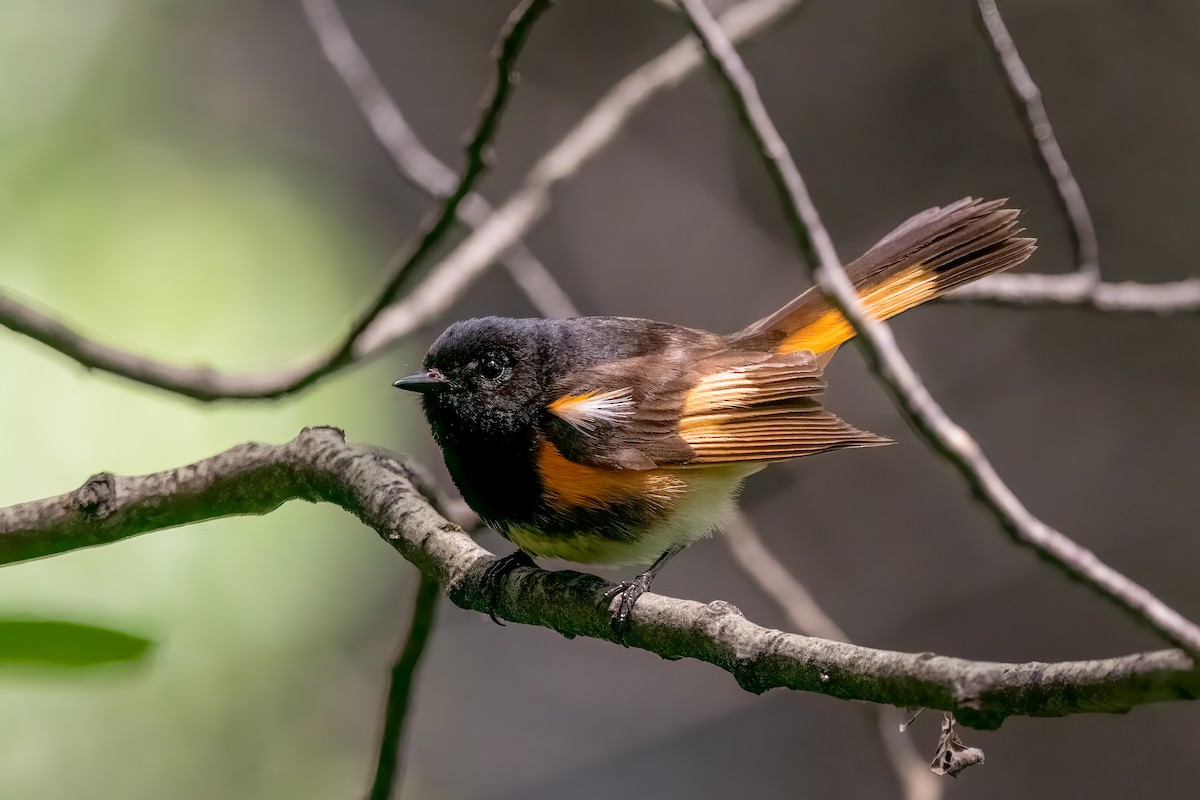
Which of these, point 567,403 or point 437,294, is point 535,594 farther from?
point 437,294

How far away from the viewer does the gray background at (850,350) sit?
447 cm

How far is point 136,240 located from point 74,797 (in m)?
1.61

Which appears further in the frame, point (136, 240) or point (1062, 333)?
point (1062, 333)

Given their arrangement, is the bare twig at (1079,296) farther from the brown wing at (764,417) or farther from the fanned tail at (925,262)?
the brown wing at (764,417)

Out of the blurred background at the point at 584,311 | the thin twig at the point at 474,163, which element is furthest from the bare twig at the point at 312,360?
the blurred background at the point at 584,311

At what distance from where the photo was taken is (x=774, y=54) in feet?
16.5

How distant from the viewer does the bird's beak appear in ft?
7.76

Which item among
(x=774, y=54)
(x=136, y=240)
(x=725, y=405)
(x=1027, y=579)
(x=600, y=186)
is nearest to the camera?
A: (x=725, y=405)

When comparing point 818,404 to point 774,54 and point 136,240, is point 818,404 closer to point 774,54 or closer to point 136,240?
point 136,240

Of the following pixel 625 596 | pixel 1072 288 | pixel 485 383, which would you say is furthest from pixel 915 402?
pixel 1072 288

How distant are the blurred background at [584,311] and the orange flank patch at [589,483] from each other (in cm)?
121

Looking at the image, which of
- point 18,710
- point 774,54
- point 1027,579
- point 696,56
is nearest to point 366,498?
point 18,710

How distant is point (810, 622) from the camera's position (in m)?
2.92

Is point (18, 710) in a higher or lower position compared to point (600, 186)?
lower
